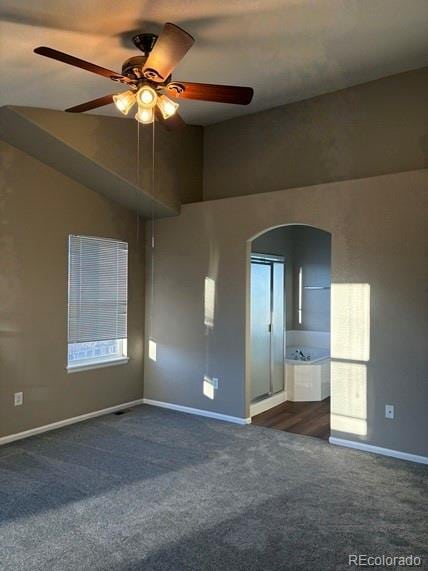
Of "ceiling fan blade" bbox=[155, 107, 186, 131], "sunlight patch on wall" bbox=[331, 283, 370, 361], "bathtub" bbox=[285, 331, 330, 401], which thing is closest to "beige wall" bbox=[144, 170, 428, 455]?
"sunlight patch on wall" bbox=[331, 283, 370, 361]

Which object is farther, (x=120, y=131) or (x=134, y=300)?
(x=134, y=300)

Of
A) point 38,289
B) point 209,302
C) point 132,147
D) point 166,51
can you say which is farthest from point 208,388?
point 166,51

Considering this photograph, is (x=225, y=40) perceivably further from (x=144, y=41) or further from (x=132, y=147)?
(x=132, y=147)

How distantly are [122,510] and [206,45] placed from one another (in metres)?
3.26

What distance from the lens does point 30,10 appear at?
2354 mm

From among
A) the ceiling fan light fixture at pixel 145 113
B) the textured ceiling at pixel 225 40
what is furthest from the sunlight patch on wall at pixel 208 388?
the ceiling fan light fixture at pixel 145 113

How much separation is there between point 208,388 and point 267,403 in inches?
34.0

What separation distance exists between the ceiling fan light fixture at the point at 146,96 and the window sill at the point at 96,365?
3074mm

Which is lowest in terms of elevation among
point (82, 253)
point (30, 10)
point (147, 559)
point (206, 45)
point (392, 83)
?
point (147, 559)

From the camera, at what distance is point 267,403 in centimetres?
543

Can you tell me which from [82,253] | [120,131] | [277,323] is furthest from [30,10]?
[277,323]

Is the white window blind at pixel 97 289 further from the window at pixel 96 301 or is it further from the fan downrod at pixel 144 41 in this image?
the fan downrod at pixel 144 41

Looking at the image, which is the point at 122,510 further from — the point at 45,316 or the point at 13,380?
the point at 45,316

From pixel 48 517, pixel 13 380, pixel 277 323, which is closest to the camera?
pixel 48 517
